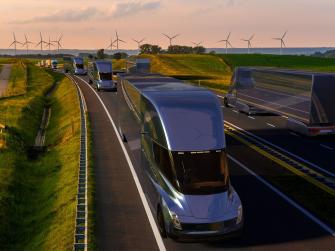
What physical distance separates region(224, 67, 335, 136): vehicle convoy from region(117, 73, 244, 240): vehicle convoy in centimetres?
1322

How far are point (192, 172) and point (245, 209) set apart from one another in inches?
145

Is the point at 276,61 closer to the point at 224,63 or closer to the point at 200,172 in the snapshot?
the point at 224,63

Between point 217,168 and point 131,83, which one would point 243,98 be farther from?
point 217,168

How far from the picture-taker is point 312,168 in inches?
790

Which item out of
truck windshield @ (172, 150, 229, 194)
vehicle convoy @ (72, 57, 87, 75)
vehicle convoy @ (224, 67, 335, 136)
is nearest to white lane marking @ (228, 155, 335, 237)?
truck windshield @ (172, 150, 229, 194)

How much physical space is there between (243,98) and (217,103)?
23275mm

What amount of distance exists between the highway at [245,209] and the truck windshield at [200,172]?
1.59m

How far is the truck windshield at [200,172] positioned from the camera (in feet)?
39.4

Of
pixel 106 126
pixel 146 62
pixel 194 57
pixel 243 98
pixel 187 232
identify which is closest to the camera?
pixel 187 232

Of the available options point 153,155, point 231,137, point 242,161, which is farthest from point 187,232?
point 231,137

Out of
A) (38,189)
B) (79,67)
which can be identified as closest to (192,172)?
(38,189)

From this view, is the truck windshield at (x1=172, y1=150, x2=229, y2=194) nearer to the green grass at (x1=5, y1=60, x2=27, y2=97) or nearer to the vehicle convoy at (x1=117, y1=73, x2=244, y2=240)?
the vehicle convoy at (x1=117, y1=73, x2=244, y2=240)

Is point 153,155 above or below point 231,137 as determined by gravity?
above

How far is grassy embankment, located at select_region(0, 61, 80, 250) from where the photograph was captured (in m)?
14.5
